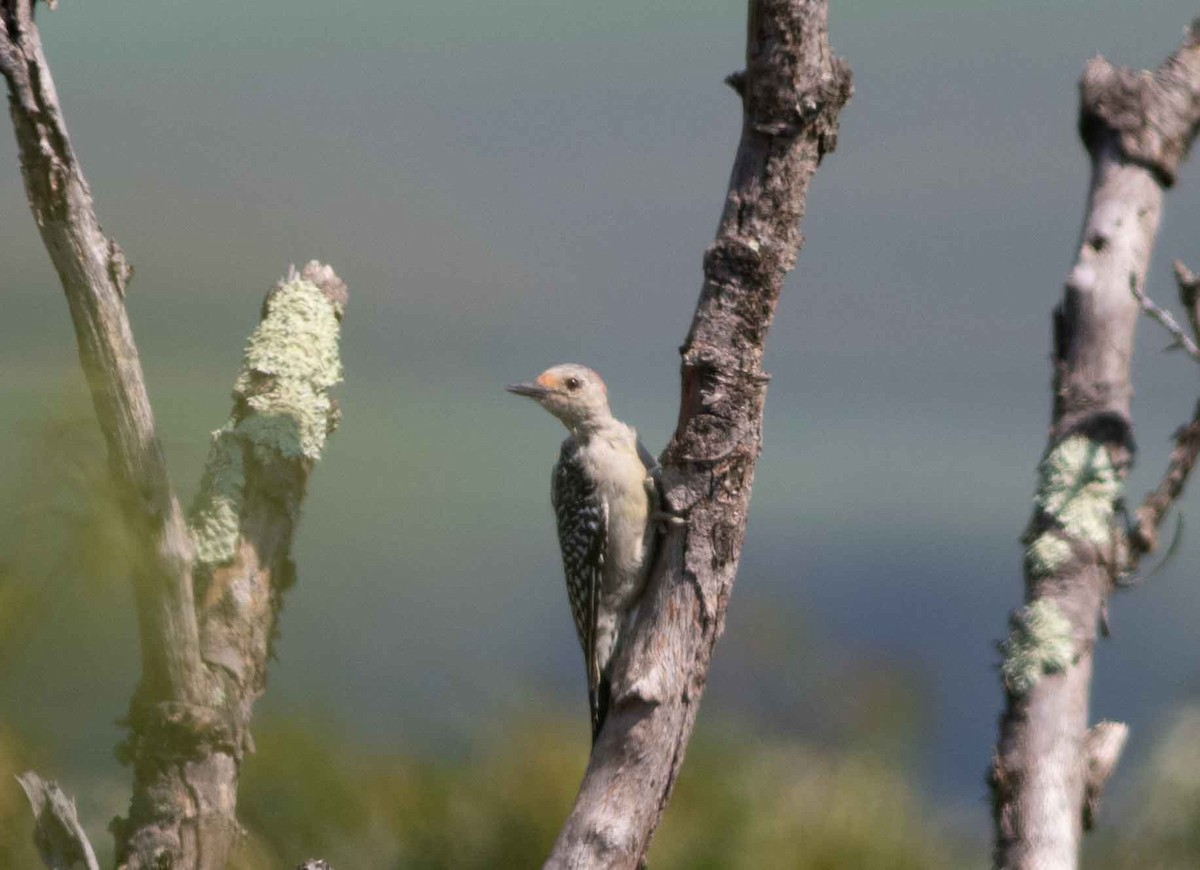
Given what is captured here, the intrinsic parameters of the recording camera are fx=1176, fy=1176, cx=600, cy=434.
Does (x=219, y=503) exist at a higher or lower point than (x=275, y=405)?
lower

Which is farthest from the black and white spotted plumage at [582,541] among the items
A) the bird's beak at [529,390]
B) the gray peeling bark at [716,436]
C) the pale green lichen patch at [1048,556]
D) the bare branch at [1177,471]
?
the bare branch at [1177,471]

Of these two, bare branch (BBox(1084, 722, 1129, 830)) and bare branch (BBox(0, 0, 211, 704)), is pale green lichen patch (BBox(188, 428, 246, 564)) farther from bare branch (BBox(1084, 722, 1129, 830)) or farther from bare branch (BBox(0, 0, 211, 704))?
bare branch (BBox(1084, 722, 1129, 830))

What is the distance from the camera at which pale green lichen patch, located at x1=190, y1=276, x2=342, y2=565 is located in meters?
3.51

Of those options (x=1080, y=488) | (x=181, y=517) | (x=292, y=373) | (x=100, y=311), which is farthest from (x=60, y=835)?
(x=1080, y=488)

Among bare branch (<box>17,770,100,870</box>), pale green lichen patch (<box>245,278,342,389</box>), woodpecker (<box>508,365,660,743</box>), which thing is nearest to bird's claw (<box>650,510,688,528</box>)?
woodpecker (<box>508,365,660,743</box>)

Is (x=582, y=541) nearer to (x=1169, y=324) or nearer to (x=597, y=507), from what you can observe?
(x=597, y=507)

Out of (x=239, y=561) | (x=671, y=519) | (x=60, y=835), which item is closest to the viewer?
(x=60, y=835)

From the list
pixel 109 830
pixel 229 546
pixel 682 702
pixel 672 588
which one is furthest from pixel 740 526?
pixel 109 830

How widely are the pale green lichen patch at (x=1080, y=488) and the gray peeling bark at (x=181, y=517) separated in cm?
218

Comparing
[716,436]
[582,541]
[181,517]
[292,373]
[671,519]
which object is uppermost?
[292,373]

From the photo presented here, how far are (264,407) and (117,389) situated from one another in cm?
90

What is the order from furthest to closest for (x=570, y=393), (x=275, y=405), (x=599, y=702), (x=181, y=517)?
(x=570, y=393) → (x=275, y=405) → (x=599, y=702) → (x=181, y=517)

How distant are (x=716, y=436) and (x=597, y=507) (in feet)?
3.84

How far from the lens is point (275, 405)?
12.5ft
